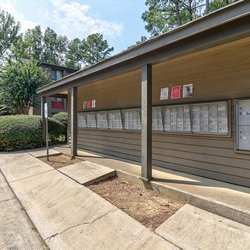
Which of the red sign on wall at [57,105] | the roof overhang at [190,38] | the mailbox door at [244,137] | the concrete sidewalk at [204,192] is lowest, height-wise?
the concrete sidewalk at [204,192]

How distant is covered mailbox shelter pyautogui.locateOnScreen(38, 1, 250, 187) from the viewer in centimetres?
301

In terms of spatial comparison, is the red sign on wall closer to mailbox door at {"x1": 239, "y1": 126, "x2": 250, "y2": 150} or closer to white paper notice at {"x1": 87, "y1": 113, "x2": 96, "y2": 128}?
white paper notice at {"x1": 87, "y1": 113, "x2": 96, "y2": 128}

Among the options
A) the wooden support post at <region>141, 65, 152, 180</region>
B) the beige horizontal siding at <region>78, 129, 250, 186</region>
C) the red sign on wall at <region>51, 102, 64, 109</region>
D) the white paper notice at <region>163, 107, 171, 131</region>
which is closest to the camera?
the beige horizontal siding at <region>78, 129, 250, 186</region>

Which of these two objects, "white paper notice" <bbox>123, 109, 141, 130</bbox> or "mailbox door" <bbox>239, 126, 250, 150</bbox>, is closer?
"mailbox door" <bbox>239, 126, 250, 150</bbox>

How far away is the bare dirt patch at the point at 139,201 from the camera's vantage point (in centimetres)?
294

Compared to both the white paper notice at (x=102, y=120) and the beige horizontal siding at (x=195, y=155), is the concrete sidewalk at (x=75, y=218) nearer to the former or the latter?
the beige horizontal siding at (x=195, y=155)

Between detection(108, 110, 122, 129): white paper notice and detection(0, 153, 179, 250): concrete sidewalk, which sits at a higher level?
detection(108, 110, 122, 129): white paper notice

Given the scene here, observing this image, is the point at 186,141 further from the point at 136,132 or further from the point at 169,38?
the point at 169,38

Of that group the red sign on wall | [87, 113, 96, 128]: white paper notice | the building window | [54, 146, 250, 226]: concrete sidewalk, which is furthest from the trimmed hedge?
the building window

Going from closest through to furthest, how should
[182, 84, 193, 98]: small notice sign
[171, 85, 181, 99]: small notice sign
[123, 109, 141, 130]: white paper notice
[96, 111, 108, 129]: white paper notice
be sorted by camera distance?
1. [182, 84, 193, 98]: small notice sign
2. [171, 85, 181, 99]: small notice sign
3. [123, 109, 141, 130]: white paper notice
4. [96, 111, 108, 129]: white paper notice

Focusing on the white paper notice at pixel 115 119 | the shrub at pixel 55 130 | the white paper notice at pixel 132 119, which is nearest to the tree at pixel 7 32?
the shrub at pixel 55 130

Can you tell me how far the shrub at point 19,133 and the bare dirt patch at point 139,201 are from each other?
238 inches

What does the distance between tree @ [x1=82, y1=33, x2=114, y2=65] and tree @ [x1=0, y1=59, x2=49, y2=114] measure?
2982 cm

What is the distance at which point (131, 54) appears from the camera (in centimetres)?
404
